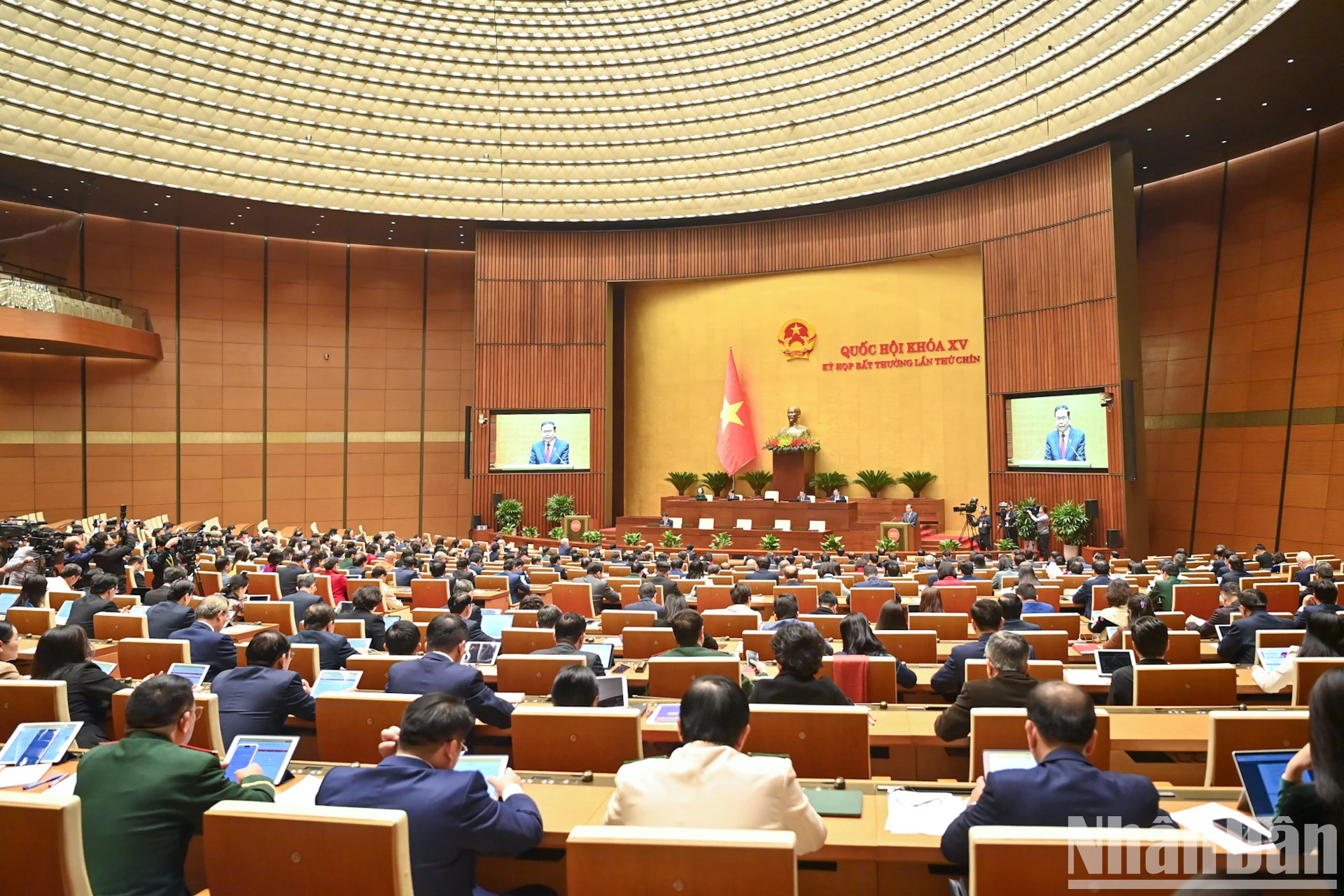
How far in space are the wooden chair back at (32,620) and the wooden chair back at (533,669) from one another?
3.94 metres

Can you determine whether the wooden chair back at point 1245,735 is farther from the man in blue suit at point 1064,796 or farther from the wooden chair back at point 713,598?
the wooden chair back at point 713,598

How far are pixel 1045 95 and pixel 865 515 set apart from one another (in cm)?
860

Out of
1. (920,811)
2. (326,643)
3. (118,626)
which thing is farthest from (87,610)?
(920,811)

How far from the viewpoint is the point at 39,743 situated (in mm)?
3102

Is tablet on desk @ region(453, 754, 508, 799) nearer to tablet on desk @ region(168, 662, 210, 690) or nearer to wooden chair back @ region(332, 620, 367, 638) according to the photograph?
tablet on desk @ region(168, 662, 210, 690)

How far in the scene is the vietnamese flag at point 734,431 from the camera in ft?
64.1

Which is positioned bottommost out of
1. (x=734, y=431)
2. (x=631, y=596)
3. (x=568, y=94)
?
(x=631, y=596)

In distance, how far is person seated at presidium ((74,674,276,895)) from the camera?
87.7 inches

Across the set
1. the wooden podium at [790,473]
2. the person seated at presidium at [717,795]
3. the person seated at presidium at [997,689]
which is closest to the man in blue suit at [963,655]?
the person seated at presidium at [997,689]

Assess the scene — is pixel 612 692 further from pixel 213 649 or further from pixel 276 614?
pixel 276 614

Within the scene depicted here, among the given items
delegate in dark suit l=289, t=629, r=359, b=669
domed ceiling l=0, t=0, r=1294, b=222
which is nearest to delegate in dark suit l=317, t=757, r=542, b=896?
delegate in dark suit l=289, t=629, r=359, b=669

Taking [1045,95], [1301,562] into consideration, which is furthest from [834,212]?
[1301,562]

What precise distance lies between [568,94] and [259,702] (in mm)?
16588

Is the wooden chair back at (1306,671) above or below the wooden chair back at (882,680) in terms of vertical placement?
above
